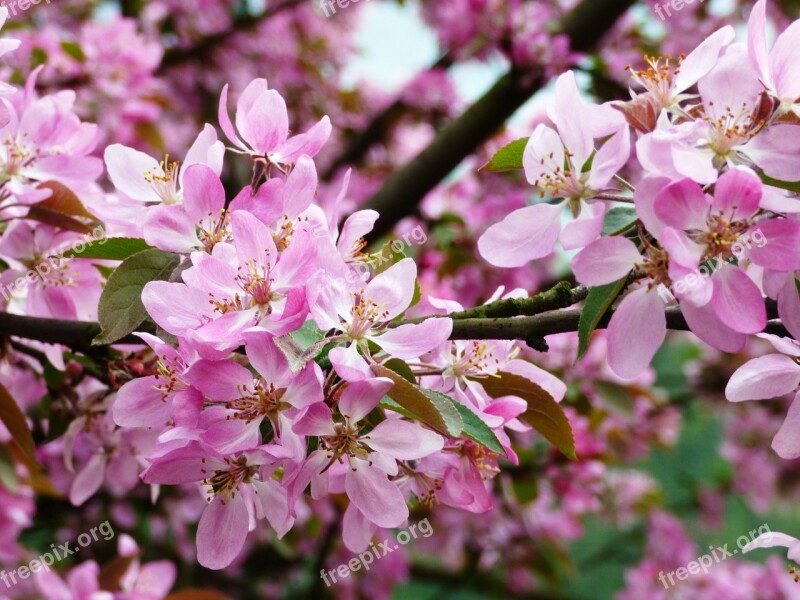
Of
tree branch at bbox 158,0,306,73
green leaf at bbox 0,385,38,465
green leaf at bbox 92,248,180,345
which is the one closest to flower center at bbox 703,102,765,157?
green leaf at bbox 92,248,180,345

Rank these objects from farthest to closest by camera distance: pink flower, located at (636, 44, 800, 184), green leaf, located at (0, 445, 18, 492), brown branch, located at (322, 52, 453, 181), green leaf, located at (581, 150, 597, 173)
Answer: brown branch, located at (322, 52, 453, 181), green leaf, located at (0, 445, 18, 492), green leaf, located at (581, 150, 597, 173), pink flower, located at (636, 44, 800, 184)

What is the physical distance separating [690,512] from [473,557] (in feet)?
4.73

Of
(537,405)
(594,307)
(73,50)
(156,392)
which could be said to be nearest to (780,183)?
(594,307)

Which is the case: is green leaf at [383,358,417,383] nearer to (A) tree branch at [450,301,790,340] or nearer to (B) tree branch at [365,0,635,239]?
(A) tree branch at [450,301,790,340]

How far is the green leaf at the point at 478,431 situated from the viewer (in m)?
0.62

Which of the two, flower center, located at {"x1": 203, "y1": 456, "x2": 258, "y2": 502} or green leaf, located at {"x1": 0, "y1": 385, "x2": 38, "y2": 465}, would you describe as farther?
green leaf, located at {"x1": 0, "y1": 385, "x2": 38, "y2": 465}

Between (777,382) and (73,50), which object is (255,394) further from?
(73,50)

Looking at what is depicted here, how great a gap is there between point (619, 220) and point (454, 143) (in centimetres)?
118

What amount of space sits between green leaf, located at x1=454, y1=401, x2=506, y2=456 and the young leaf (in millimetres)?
460

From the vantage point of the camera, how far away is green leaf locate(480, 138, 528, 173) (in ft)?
2.29

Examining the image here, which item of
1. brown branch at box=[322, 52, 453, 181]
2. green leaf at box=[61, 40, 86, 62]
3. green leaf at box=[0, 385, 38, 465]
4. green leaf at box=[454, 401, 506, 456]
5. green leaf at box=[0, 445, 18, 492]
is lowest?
brown branch at box=[322, 52, 453, 181]

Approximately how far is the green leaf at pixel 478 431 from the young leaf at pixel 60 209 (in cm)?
46

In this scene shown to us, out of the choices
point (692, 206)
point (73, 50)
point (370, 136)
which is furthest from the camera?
point (370, 136)

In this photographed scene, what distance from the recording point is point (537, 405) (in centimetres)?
73
